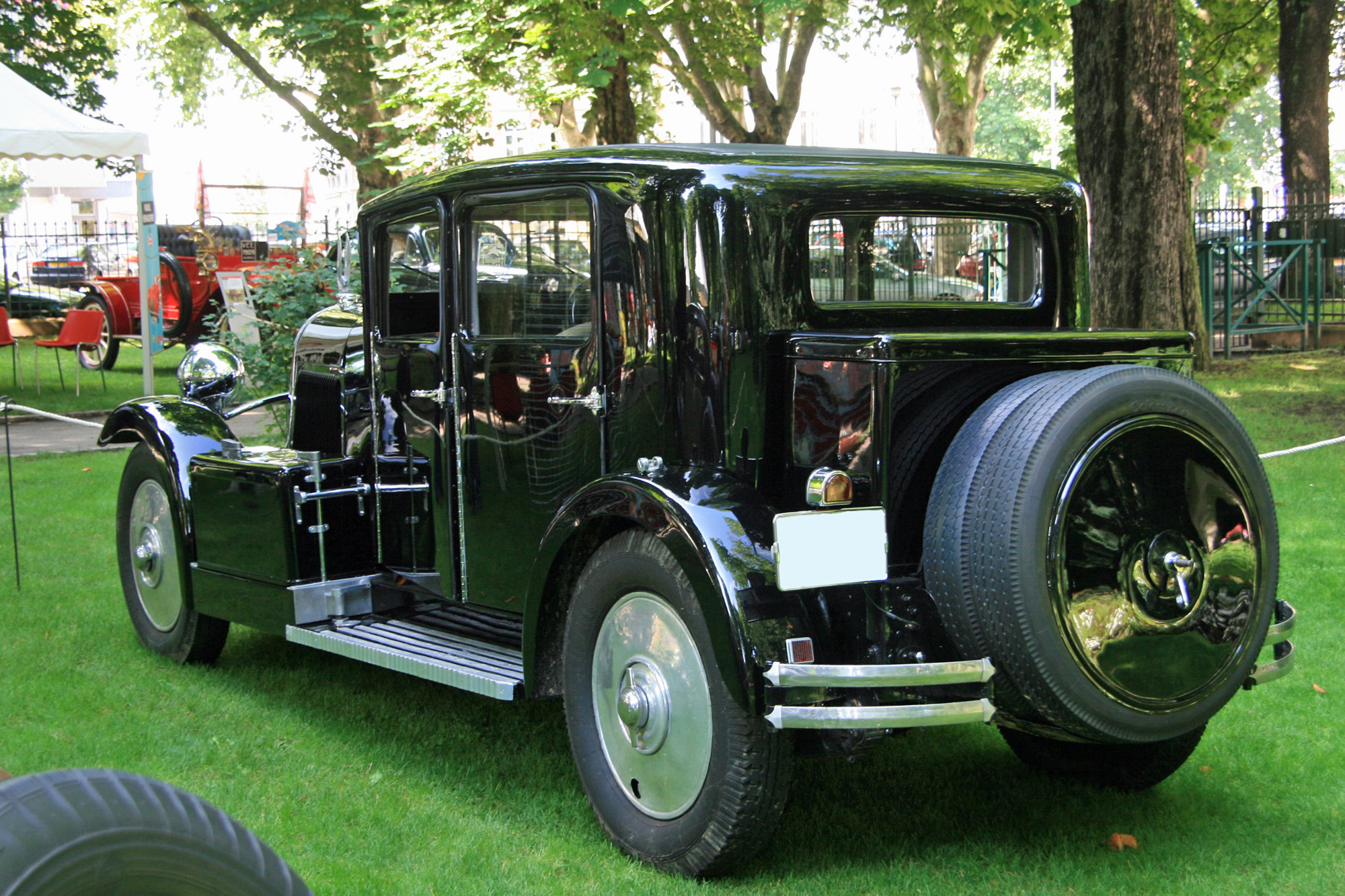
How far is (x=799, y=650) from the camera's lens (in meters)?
3.03

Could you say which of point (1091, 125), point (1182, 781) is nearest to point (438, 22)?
point (1091, 125)

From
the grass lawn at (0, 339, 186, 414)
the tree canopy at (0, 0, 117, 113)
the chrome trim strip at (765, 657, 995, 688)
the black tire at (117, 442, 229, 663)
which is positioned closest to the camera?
the chrome trim strip at (765, 657, 995, 688)

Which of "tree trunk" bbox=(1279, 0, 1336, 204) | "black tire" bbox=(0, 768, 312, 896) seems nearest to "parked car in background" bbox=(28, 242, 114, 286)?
"tree trunk" bbox=(1279, 0, 1336, 204)

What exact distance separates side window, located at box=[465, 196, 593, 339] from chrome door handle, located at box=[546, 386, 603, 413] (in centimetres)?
18

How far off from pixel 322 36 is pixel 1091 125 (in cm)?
1033

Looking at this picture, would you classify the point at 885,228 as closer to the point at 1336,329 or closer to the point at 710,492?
→ the point at 710,492

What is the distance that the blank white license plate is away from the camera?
9.83ft

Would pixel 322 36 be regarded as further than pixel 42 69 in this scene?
No

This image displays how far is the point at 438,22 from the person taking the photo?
1392cm

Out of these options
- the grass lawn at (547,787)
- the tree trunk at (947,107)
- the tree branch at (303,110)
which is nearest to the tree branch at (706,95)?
the tree trunk at (947,107)

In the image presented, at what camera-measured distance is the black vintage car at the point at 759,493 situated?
301 centimetres

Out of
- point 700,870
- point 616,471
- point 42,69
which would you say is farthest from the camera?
point 42,69

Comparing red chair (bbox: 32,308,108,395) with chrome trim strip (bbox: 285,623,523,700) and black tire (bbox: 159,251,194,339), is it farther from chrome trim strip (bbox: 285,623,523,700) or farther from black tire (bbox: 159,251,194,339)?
chrome trim strip (bbox: 285,623,523,700)

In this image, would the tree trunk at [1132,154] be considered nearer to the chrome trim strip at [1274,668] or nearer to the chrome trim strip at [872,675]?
the chrome trim strip at [1274,668]
